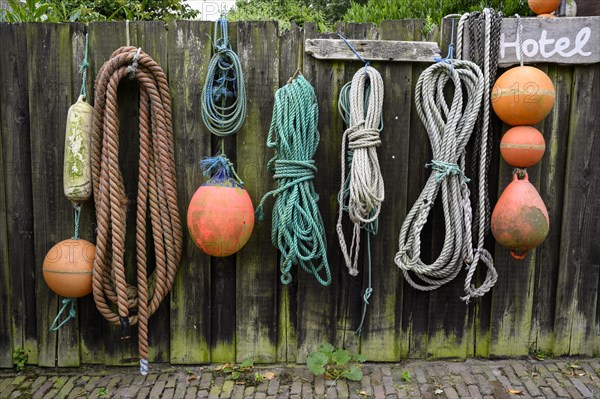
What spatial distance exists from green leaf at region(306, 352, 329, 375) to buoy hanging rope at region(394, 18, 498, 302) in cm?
66

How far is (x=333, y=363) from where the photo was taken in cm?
291

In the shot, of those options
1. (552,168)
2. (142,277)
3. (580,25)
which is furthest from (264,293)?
(580,25)

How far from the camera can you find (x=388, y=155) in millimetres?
2855

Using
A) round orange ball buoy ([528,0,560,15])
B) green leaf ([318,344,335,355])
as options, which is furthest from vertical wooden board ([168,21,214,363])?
round orange ball buoy ([528,0,560,15])

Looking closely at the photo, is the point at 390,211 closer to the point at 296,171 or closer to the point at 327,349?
the point at 296,171

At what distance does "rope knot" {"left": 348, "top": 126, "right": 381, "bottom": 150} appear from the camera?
8.54 ft

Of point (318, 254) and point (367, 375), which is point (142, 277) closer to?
point (318, 254)

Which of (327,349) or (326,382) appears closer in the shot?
(326,382)

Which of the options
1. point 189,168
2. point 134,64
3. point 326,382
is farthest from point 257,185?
point 326,382

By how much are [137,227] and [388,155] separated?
1.41 metres

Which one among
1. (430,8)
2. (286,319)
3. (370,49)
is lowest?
(286,319)

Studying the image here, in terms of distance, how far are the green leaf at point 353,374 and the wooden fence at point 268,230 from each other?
6.7 inches

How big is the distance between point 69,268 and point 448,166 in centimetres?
202

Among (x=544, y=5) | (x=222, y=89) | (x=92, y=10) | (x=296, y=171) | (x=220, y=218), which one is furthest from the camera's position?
(x=92, y=10)
